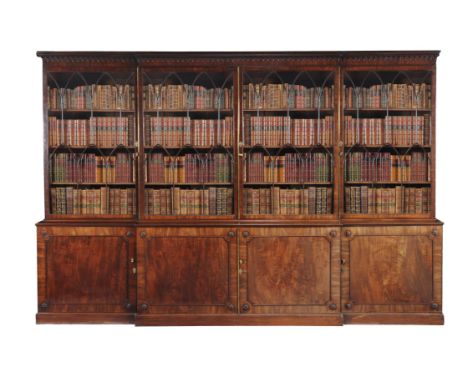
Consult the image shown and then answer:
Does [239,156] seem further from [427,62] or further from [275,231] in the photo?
[427,62]

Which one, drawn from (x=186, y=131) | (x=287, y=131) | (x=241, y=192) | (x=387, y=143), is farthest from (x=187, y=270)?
(x=387, y=143)

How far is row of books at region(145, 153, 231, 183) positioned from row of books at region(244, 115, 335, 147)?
361 mm

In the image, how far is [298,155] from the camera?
557cm

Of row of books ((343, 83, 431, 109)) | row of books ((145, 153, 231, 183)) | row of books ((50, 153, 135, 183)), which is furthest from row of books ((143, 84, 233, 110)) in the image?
row of books ((343, 83, 431, 109))

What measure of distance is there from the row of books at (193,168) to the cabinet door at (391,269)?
1310 millimetres

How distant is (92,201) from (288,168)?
1931 millimetres

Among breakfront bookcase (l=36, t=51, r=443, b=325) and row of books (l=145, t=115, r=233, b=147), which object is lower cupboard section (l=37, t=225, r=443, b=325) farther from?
row of books (l=145, t=115, r=233, b=147)

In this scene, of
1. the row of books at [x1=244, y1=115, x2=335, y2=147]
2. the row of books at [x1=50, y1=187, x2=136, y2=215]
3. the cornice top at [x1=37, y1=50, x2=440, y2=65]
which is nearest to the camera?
the cornice top at [x1=37, y1=50, x2=440, y2=65]

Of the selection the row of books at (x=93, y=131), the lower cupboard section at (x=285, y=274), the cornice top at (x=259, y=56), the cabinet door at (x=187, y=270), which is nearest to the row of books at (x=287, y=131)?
the cornice top at (x=259, y=56)

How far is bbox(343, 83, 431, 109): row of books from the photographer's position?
18.2ft

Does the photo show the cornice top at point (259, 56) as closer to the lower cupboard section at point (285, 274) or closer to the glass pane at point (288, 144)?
the glass pane at point (288, 144)

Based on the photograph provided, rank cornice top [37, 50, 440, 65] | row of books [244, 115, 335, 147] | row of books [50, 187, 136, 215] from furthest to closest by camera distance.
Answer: row of books [50, 187, 136, 215] → row of books [244, 115, 335, 147] → cornice top [37, 50, 440, 65]

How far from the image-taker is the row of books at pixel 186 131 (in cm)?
554

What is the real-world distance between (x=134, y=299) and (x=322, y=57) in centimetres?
291
